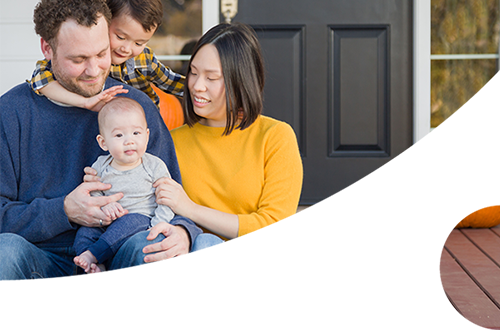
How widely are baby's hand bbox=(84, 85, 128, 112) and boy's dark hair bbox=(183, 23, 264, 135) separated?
200 millimetres

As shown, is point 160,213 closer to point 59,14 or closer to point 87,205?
point 87,205

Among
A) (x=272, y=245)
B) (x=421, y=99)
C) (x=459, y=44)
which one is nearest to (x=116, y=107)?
(x=272, y=245)

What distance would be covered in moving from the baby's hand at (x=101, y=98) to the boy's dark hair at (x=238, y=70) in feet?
0.66

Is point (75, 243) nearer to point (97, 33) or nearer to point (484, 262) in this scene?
point (97, 33)

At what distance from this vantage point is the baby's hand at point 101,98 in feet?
4.15

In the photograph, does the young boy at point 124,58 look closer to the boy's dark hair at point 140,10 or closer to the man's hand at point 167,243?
the boy's dark hair at point 140,10

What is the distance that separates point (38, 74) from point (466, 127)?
8.31ft

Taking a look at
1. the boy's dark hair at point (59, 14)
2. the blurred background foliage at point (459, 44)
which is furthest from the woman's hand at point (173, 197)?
the blurred background foliage at point (459, 44)

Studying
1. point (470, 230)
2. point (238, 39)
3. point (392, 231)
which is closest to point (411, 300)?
point (392, 231)

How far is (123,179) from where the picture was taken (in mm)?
1221

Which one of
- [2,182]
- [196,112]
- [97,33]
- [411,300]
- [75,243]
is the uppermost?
[97,33]

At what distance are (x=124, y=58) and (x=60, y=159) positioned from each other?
0.38 metres

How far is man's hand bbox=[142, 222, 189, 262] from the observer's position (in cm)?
112

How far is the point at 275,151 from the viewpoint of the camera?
4.51ft
